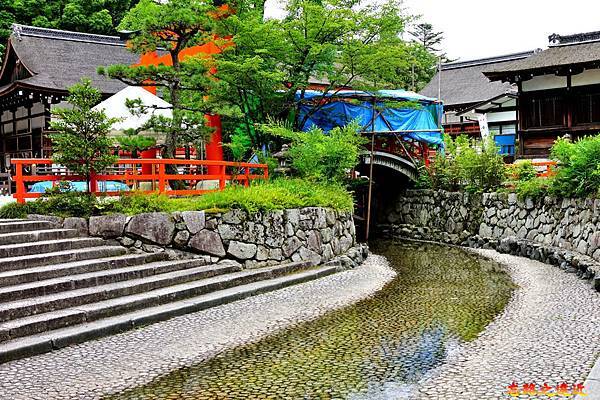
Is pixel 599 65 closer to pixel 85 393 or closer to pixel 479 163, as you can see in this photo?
pixel 479 163

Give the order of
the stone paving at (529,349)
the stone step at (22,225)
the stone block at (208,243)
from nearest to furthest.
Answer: the stone paving at (529,349), the stone step at (22,225), the stone block at (208,243)

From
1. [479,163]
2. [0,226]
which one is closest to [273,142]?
[479,163]

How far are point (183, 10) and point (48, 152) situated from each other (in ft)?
34.5

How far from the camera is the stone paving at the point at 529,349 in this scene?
21.6 feet

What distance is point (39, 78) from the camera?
870 inches

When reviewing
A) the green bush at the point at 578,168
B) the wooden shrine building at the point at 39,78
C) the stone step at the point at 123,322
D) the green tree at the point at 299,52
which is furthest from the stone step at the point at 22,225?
the green bush at the point at 578,168

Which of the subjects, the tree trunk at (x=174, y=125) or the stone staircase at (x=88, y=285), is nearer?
the stone staircase at (x=88, y=285)

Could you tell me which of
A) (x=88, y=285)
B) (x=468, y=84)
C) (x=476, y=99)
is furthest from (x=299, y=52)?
(x=468, y=84)

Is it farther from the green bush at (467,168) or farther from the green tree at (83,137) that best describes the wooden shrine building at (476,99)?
the green tree at (83,137)

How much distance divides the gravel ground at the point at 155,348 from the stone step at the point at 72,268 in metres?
2.09

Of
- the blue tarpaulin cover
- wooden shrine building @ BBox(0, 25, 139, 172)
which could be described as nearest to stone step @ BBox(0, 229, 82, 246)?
the blue tarpaulin cover

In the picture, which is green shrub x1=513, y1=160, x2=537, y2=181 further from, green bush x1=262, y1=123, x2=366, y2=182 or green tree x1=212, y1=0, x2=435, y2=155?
green bush x1=262, y1=123, x2=366, y2=182

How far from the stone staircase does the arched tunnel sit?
1090cm

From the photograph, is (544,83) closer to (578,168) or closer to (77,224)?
(578,168)
